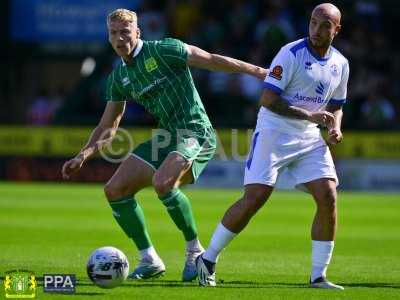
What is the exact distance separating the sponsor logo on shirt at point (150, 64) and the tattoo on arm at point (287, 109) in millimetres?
1298

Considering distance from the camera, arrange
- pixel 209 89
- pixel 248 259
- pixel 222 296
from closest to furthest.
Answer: pixel 222 296
pixel 248 259
pixel 209 89

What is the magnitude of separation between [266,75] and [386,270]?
2706mm

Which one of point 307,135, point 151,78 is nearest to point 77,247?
point 151,78

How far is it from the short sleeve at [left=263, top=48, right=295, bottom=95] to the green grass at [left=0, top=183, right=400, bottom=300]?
5.86 feet

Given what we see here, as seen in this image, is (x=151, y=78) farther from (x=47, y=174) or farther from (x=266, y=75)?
(x=47, y=174)

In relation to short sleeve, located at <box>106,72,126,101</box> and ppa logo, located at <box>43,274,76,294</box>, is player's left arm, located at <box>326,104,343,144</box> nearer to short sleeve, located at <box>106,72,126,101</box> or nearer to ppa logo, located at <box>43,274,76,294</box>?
short sleeve, located at <box>106,72,126,101</box>

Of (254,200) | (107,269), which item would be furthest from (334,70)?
(107,269)

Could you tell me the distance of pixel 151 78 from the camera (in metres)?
9.77

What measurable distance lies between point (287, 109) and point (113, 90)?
1897 mm

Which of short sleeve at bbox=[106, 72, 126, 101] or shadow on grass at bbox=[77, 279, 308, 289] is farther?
short sleeve at bbox=[106, 72, 126, 101]

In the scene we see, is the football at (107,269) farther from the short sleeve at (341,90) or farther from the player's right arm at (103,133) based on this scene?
the short sleeve at (341,90)

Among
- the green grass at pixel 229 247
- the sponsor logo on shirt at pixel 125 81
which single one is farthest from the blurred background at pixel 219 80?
the sponsor logo on shirt at pixel 125 81

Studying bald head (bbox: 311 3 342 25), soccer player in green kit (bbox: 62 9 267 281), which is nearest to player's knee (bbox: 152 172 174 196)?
soccer player in green kit (bbox: 62 9 267 281)

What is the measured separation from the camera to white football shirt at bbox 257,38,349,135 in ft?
29.7
